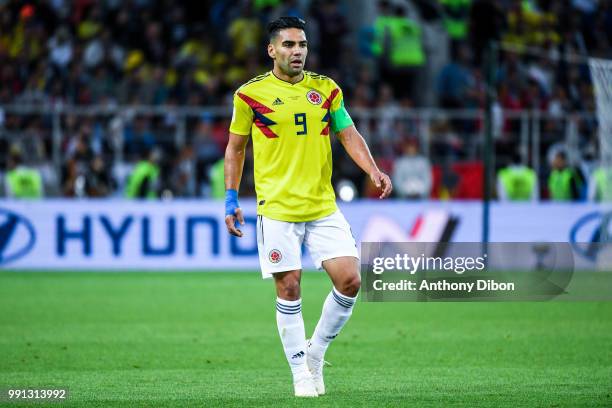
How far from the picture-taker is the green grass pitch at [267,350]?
8.25 metres

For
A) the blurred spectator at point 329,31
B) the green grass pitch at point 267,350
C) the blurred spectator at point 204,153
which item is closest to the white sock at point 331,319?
the green grass pitch at point 267,350

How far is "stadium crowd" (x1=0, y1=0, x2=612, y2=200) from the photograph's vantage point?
2145 centimetres

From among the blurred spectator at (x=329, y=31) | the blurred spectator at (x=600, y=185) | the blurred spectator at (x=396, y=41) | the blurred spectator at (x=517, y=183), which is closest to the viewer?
the blurred spectator at (x=600, y=185)

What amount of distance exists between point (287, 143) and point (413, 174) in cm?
1337

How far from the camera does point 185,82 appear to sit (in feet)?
75.5

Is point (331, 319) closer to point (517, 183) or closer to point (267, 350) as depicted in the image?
point (267, 350)

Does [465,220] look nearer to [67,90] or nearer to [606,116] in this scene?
[606,116]

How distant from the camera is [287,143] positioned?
8188 millimetres

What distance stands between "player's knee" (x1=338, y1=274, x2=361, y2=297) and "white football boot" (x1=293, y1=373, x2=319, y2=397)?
60 centimetres

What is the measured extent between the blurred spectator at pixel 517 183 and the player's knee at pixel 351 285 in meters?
14.1

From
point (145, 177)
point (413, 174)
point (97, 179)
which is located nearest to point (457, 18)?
point (413, 174)

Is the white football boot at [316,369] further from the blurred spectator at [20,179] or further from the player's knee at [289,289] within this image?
the blurred spectator at [20,179]

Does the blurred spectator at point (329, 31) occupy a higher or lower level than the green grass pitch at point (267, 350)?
higher

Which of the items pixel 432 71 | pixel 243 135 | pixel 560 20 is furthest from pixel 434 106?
pixel 243 135
